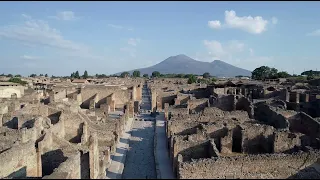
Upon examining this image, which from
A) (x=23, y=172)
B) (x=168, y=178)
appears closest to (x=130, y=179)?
(x=168, y=178)

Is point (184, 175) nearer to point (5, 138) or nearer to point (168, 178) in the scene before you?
point (168, 178)

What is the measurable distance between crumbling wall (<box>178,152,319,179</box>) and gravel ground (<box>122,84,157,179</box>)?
4.14 meters

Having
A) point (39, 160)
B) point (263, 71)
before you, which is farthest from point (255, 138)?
point (263, 71)

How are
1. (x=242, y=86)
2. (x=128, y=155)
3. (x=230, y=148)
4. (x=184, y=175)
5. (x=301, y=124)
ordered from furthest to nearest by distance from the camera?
1. (x=242, y=86)
2. (x=301, y=124)
3. (x=128, y=155)
4. (x=230, y=148)
5. (x=184, y=175)

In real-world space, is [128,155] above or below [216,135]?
below

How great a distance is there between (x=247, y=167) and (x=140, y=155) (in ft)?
30.6

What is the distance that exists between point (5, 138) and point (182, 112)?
1715cm

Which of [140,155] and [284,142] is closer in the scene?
[284,142]

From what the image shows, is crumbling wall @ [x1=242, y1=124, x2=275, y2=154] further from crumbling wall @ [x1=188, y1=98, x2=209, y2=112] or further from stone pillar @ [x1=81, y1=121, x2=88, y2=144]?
crumbling wall @ [x1=188, y1=98, x2=209, y2=112]

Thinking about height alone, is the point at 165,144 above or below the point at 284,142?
below

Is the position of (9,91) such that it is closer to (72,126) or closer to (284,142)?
(72,126)

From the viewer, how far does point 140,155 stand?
2252 centimetres

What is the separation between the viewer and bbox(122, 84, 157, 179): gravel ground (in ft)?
61.7

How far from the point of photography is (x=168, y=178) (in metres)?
17.1
